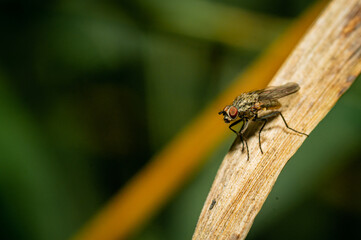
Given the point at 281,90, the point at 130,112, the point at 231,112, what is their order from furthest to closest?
the point at 130,112
the point at 231,112
the point at 281,90

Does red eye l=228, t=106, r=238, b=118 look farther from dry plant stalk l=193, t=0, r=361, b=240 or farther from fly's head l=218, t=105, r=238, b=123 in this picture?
dry plant stalk l=193, t=0, r=361, b=240

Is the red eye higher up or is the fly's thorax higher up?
the fly's thorax

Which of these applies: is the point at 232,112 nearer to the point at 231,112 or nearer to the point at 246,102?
the point at 231,112

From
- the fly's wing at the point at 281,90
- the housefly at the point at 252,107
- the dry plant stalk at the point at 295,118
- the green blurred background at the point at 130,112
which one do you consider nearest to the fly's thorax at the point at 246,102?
the housefly at the point at 252,107

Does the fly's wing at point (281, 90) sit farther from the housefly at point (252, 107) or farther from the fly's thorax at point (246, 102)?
the fly's thorax at point (246, 102)

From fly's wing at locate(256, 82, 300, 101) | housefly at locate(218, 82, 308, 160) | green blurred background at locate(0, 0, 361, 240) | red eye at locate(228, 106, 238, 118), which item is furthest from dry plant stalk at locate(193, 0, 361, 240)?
green blurred background at locate(0, 0, 361, 240)

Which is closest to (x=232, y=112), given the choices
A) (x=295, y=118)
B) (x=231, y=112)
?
(x=231, y=112)
